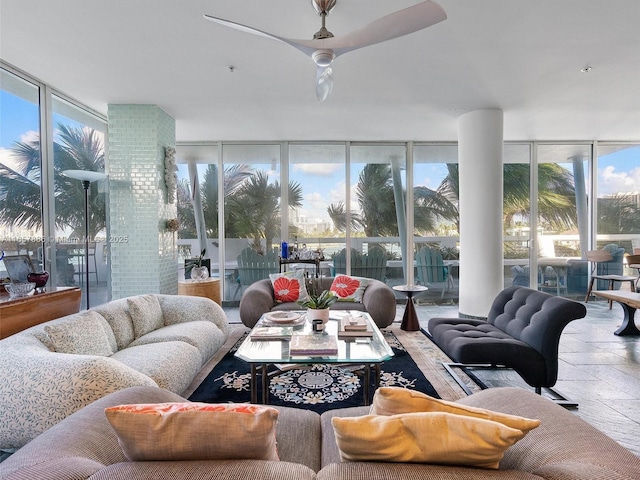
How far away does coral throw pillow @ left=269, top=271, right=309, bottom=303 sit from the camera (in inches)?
174

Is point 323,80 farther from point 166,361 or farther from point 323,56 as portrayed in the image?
point 166,361

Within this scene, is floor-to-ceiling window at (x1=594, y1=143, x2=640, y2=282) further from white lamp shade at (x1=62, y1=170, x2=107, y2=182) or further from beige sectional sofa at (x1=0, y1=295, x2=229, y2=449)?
white lamp shade at (x1=62, y1=170, x2=107, y2=182)

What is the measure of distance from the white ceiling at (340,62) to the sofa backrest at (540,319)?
86.6 inches

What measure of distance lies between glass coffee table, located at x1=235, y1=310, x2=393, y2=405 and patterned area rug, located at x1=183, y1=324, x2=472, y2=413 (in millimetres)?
156

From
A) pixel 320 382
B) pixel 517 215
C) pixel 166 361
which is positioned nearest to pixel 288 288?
pixel 320 382

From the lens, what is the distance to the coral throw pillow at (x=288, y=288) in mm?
4410

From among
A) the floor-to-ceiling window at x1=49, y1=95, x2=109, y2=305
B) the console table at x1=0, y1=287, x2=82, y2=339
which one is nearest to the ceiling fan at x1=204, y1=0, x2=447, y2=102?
the console table at x1=0, y1=287, x2=82, y2=339

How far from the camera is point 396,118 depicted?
5113 mm

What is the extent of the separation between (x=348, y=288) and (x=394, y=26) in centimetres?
306

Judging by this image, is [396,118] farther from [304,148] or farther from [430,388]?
[430,388]

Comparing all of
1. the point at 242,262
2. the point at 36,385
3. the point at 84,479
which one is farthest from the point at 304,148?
the point at 84,479

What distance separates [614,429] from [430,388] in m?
1.15

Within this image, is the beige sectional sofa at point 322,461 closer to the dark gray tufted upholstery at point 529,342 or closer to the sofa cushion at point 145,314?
the dark gray tufted upholstery at point 529,342

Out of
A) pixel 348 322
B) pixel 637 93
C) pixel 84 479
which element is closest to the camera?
pixel 84 479
